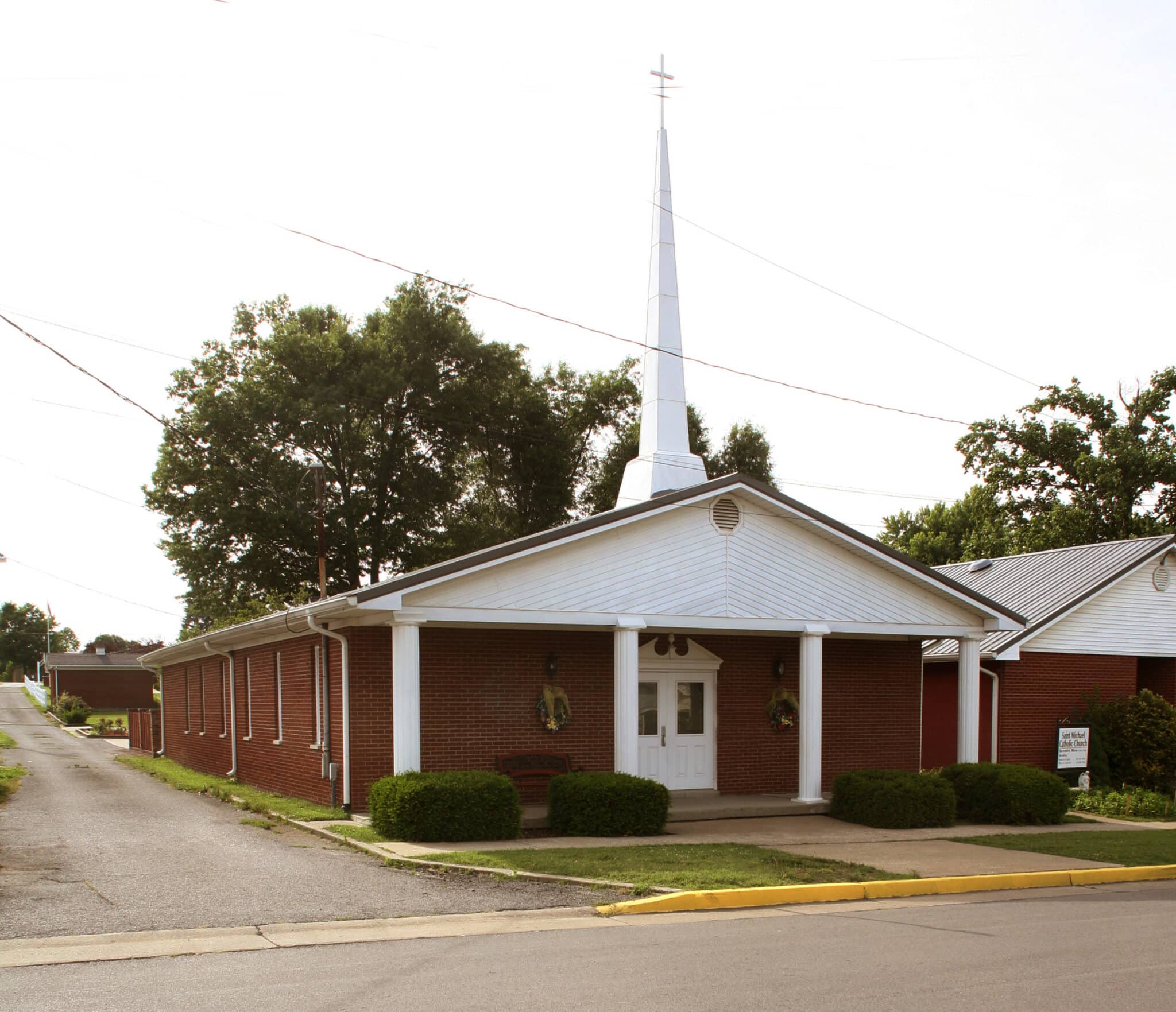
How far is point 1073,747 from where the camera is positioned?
75.5ft

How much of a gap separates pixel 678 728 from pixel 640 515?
4.69 metres

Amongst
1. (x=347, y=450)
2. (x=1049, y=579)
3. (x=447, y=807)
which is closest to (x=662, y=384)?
(x=447, y=807)

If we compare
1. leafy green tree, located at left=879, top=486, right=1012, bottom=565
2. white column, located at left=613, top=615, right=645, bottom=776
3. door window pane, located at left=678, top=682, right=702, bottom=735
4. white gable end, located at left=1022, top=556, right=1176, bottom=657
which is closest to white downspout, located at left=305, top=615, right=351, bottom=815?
white column, located at left=613, top=615, right=645, bottom=776

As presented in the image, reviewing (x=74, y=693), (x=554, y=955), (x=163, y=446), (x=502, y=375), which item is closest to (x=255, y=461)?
(x=163, y=446)

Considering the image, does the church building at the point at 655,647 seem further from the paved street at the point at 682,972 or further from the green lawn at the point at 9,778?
the paved street at the point at 682,972

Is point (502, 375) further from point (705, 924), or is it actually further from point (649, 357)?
point (705, 924)

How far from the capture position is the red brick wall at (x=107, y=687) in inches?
2869

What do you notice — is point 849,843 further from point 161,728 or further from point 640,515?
point 161,728

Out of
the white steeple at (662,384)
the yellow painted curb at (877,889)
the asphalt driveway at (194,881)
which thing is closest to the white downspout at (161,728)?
the asphalt driveway at (194,881)

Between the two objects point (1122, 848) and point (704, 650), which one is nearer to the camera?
point (1122, 848)

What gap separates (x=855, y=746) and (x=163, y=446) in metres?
27.4

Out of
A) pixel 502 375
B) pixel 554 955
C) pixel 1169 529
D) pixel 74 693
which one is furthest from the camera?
pixel 74 693

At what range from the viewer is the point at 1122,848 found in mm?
15008

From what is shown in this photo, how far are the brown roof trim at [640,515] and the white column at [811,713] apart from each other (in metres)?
1.64
